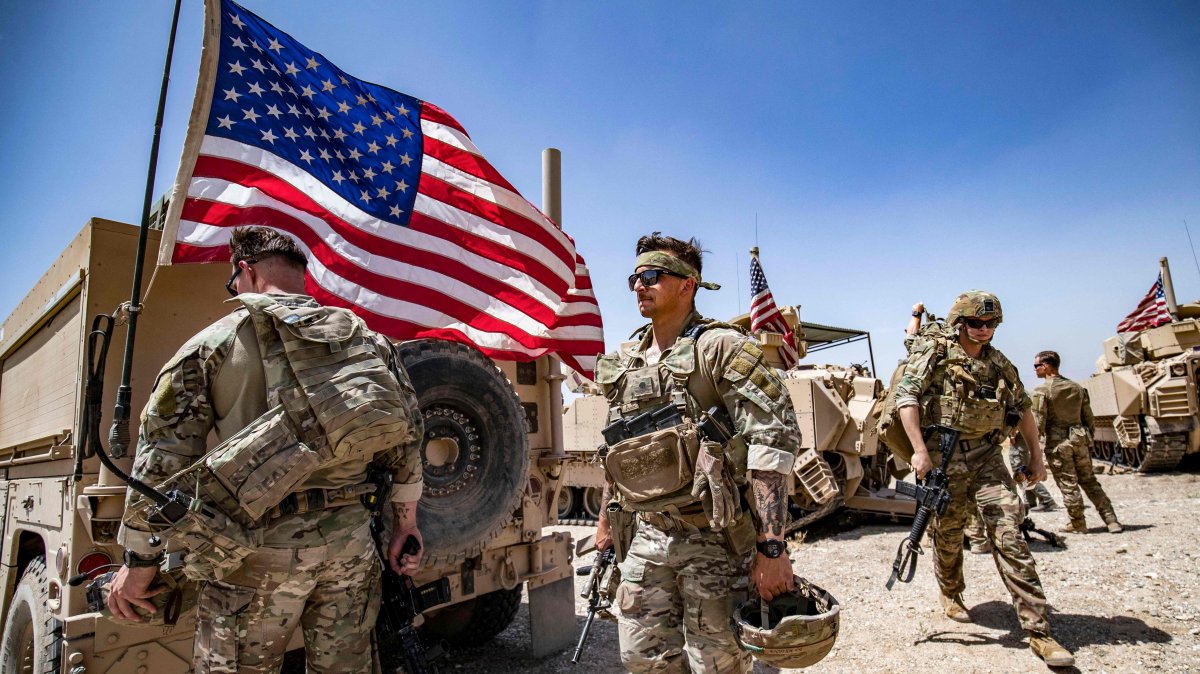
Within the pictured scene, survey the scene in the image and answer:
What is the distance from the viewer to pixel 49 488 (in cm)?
304

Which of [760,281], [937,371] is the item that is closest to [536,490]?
[937,371]

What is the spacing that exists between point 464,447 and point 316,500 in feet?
4.53

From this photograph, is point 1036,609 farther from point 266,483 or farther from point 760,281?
point 760,281

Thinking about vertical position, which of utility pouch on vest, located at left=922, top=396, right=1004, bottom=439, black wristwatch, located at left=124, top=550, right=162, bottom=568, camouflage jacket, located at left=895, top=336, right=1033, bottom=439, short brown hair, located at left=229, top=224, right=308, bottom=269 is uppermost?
short brown hair, located at left=229, top=224, right=308, bottom=269

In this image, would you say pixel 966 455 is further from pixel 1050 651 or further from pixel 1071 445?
pixel 1071 445

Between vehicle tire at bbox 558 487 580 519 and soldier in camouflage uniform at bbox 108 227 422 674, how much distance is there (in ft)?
32.5

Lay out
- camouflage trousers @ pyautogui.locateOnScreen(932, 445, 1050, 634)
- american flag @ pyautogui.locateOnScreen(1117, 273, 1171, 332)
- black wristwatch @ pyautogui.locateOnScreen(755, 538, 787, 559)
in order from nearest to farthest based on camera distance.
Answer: black wristwatch @ pyautogui.locateOnScreen(755, 538, 787, 559) → camouflage trousers @ pyautogui.locateOnScreen(932, 445, 1050, 634) → american flag @ pyautogui.locateOnScreen(1117, 273, 1171, 332)

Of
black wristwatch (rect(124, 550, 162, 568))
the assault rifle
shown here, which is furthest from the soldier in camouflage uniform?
the assault rifle

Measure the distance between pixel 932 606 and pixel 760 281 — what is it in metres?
6.30

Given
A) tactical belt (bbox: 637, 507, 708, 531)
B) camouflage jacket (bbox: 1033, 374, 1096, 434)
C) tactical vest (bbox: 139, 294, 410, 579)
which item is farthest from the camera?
camouflage jacket (bbox: 1033, 374, 1096, 434)

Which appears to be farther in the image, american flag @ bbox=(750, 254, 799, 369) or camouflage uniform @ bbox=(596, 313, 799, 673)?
american flag @ bbox=(750, 254, 799, 369)

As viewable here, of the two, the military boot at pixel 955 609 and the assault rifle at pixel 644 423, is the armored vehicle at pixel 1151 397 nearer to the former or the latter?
the military boot at pixel 955 609

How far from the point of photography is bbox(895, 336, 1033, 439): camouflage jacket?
4.47 m

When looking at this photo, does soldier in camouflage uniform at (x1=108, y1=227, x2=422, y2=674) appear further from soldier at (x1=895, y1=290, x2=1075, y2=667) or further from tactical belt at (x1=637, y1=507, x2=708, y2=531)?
soldier at (x1=895, y1=290, x2=1075, y2=667)
